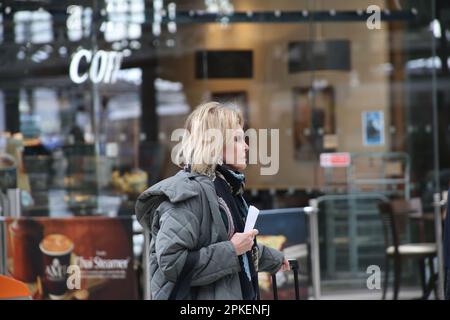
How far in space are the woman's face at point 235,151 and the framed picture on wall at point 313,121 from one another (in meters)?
5.70

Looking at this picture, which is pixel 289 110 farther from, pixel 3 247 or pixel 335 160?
pixel 3 247

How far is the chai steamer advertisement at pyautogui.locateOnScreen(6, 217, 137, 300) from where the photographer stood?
6.81 m

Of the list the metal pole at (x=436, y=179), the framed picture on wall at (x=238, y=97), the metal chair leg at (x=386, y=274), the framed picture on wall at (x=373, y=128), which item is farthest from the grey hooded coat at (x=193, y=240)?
the framed picture on wall at (x=238, y=97)

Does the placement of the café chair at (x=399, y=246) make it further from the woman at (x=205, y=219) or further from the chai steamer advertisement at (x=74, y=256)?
the woman at (x=205, y=219)

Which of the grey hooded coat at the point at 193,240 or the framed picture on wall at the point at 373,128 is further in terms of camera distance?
the framed picture on wall at the point at 373,128

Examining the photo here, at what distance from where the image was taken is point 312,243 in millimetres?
7215

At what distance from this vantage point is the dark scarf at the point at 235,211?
10.6ft

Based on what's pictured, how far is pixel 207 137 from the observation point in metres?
3.23

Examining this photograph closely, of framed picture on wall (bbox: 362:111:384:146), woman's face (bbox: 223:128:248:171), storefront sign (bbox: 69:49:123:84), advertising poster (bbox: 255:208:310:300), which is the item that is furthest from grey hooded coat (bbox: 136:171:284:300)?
framed picture on wall (bbox: 362:111:384:146)

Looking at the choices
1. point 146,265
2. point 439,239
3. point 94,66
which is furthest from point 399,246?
point 94,66

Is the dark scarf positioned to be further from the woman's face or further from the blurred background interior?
the blurred background interior

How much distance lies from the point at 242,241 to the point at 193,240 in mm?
182

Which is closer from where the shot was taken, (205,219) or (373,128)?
(205,219)
